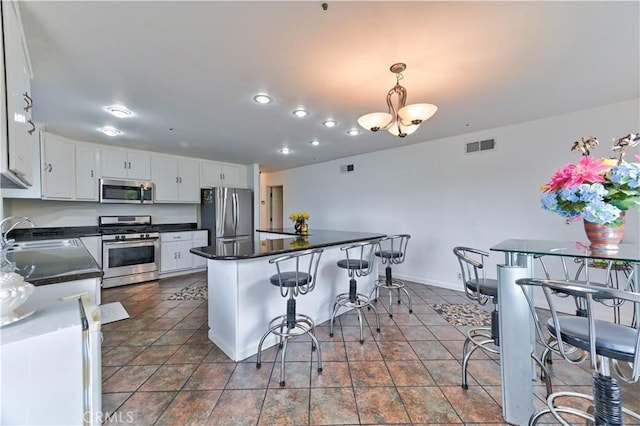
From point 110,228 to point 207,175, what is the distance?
196 centimetres

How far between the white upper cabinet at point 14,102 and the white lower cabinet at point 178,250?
3.32 metres

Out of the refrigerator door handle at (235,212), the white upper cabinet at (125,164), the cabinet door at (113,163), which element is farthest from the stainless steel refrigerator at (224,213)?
the cabinet door at (113,163)

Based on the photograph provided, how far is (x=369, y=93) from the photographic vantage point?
8.20ft

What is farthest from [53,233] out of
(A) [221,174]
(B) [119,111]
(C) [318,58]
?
(C) [318,58]

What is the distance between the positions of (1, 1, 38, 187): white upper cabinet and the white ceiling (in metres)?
0.24

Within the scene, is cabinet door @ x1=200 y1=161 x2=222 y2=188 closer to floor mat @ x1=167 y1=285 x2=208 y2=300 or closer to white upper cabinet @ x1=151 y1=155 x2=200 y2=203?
white upper cabinet @ x1=151 y1=155 x2=200 y2=203

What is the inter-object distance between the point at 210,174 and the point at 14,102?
4342 mm

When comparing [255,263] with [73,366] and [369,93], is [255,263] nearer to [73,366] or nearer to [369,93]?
[73,366]

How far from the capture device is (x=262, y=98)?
256cm

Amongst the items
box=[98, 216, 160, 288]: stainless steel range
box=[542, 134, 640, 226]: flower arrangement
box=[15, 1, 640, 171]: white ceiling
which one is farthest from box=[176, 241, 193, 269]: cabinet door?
box=[542, 134, 640, 226]: flower arrangement

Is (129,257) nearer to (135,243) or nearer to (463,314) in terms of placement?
(135,243)

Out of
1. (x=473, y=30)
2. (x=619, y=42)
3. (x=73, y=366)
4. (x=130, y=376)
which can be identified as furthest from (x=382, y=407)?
(x=619, y=42)

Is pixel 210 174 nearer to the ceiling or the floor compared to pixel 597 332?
nearer to the ceiling

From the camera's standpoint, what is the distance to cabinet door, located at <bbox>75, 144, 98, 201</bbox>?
13.2 feet
